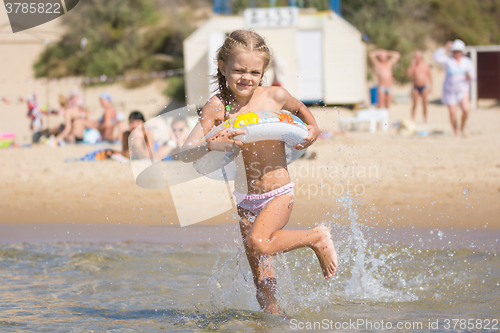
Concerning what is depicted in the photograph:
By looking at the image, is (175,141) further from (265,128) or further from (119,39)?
(119,39)

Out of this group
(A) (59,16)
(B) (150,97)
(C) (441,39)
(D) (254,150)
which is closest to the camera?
(D) (254,150)

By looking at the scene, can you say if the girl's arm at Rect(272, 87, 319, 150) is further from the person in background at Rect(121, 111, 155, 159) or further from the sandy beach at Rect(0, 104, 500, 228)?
the person in background at Rect(121, 111, 155, 159)

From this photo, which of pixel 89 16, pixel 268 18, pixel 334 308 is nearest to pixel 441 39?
pixel 268 18

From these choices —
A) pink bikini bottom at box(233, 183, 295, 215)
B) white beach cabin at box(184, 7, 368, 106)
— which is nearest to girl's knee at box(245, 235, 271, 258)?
pink bikini bottom at box(233, 183, 295, 215)

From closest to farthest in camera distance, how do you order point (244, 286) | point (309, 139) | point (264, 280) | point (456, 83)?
1. point (309, 139)
2. point (264, 280)
3. point (244, 286)
4. point (456, 83)

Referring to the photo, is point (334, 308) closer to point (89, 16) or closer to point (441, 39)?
point (441, 39)

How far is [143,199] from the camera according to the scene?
21.5 feet

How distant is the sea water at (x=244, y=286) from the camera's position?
3170 mm

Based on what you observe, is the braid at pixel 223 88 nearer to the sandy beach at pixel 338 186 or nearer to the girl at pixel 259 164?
the girl at pixel 259 164

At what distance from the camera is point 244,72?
3.14m

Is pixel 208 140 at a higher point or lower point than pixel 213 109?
lower

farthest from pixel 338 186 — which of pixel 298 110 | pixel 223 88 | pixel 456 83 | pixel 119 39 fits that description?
pixel 119 39

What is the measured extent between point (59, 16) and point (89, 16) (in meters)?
3.97

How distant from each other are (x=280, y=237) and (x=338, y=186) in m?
3.91
